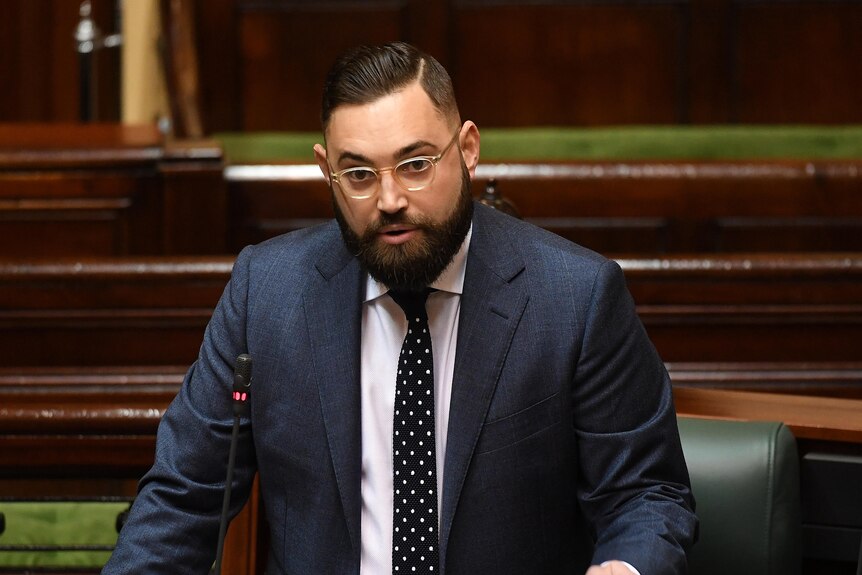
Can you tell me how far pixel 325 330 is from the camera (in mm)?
1120

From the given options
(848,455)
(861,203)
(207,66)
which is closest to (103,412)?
(848,455)

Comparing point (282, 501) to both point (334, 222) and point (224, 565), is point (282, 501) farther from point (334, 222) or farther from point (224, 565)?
point (334, 222)

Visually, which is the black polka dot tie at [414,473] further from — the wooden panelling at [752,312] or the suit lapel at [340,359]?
the wooden panelling at [752,312]

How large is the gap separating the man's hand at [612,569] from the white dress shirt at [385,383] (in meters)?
0.17

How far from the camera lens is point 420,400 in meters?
1.09

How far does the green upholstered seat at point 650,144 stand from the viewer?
2756 millimetres

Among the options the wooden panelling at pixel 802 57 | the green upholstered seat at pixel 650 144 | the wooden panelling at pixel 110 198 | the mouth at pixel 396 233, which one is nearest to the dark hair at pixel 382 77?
the mouth at pixel 396 233

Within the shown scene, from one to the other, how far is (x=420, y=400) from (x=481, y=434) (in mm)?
63

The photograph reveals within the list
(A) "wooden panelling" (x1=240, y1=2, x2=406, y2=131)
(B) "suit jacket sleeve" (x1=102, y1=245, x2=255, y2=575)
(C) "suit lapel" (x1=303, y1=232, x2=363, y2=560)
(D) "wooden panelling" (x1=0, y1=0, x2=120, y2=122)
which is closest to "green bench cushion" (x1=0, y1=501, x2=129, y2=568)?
(B) "suit jacket sleeve" (x1=102, y1=245, x2=255, y2=575)

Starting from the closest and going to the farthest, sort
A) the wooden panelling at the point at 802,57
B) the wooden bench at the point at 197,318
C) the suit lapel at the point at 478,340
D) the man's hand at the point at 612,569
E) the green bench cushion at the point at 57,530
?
the man's hand at the point at 612,569
the suit lapel at the point at 478,340
the green bench cushion at the point at 57,530
the wooden bench at the point at 197,318
the wooden panelling at the point at 802,57

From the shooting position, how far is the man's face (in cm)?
103

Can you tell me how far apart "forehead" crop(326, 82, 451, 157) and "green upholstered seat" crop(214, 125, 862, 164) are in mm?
1693

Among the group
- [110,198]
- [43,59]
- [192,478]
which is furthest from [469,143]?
[43,59]

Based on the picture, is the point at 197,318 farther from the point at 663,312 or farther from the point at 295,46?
the point at 295,46
